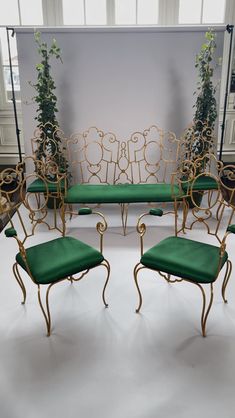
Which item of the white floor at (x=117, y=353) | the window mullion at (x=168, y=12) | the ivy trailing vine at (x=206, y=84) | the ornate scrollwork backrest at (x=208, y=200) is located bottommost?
the white floor at (x=117, y=353)

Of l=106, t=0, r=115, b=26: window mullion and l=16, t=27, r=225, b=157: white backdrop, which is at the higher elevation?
l=106, t=0, r=115, b=26: window mullion

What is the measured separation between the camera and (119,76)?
425 centimetres

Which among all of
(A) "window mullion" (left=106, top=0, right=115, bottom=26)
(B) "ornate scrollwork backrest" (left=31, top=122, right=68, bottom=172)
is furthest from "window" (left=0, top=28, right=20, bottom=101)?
(B) "ornate scrollwork backrest" (left=31, top=122, right=68, bottom=172)

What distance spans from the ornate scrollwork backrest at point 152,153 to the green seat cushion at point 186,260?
6.81 feet

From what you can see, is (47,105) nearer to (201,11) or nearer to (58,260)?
(58,260)

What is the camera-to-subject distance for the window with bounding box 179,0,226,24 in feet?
16.8

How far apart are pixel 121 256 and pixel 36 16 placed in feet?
12.2

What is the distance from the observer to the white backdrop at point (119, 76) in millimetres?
4133

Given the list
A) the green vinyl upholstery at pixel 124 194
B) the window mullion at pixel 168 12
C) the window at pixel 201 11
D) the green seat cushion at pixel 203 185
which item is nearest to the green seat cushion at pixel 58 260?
the green vinyl upholstery at pixel 124 194

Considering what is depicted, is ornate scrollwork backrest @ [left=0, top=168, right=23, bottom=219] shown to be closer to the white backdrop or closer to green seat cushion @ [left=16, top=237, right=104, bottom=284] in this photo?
green seat cushion @ [left=16, top=237, right=104, bottom=284]

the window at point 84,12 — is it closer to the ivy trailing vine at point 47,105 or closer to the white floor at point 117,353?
the ivy trailing vine at point 47,105

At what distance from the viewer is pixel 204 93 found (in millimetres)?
4020

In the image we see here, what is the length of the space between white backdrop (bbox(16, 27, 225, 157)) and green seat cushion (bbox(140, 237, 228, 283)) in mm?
2299

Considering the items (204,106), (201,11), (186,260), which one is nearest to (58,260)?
(186,260)
